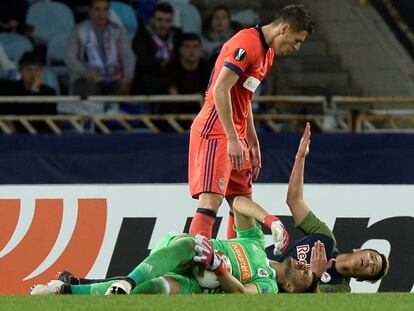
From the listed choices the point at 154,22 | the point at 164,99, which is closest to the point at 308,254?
the point at 164,99

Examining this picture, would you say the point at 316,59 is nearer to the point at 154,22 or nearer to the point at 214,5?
the point at 214,5

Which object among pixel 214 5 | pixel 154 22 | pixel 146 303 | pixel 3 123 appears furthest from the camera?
pixel 214 5

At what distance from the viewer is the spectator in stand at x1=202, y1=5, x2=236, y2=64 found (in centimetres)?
1636

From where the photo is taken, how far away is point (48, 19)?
1656 cm

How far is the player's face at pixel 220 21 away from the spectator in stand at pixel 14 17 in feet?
6.75

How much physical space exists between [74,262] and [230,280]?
334cm

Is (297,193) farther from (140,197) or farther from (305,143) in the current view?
(140,197)

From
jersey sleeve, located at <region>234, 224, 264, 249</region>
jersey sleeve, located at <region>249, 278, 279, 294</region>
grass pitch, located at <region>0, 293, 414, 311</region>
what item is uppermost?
grass pitch, located at <region>0, 293, 414, 311</region>

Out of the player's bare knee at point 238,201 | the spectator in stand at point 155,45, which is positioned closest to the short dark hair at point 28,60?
the spectator in stand at point 155,45

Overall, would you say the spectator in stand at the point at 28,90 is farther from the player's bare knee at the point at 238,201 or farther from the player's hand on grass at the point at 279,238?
the player's hand on grass at the point at 279,238

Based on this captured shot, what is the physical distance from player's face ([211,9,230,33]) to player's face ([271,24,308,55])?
6.03m

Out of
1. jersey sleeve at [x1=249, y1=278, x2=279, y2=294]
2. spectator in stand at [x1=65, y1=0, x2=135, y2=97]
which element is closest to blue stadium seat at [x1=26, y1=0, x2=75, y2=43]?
spectator in stand at [x1=65, y1=0, x2=135, y2=97]

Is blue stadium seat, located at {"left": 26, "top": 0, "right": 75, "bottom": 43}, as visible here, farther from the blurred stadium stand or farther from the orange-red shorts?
the orange-red shorts

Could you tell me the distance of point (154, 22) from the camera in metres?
16.2
